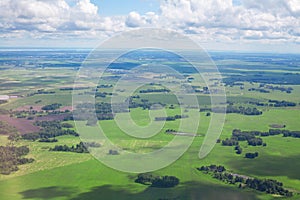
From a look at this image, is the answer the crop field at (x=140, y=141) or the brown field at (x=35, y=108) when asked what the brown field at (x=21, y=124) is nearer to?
the crop field at (x=140, y=141)

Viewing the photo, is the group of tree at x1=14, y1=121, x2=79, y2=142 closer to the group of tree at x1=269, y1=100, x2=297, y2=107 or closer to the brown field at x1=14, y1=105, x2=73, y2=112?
the brown field at x1=14, y1=105, x2=73, y2=112

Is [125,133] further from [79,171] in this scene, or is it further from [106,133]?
[79,171]

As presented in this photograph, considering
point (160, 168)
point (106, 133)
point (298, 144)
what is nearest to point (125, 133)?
point (106, 133)

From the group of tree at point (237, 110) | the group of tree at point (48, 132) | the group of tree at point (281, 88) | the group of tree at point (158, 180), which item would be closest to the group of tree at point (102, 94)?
the group of tree at point (237, 110)

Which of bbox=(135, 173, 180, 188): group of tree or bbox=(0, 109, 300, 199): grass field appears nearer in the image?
bbox=(0, 109, 300, 199): grass field

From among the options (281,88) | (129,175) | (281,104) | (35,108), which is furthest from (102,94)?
(129,175)

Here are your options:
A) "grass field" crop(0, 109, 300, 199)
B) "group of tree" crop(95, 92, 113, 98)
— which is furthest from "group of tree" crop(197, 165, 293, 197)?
"group of tree" crop(95, 92, 113, 98)
